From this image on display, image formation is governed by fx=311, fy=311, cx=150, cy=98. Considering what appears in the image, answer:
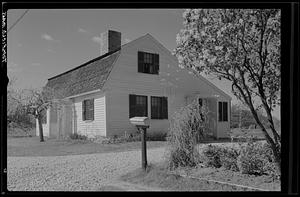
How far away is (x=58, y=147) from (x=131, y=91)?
279cm

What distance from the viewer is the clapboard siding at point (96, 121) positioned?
7691 mm

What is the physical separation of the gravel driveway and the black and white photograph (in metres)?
0.02

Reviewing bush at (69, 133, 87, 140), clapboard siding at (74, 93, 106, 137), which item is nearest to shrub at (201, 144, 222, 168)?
clapboard siding at (74, 93, 106, 137)

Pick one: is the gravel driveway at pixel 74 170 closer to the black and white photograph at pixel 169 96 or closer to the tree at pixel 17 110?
the black and white photograph at pixel 169 96

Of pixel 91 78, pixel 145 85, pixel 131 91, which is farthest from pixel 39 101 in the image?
pixel 145 85

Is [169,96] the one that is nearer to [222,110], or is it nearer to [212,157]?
[222,110]

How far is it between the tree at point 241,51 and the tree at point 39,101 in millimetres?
6376

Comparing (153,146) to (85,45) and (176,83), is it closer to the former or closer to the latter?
(176,83)

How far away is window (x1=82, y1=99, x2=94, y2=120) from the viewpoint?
8205mm

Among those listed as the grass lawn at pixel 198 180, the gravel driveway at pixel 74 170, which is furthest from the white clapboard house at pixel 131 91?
the grass lawn at pixel 198 180

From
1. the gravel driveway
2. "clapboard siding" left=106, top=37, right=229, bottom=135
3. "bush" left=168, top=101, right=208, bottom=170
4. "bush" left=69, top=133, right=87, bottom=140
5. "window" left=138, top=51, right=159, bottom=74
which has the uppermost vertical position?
"window" left=138, top=51, right=159, bottom=74

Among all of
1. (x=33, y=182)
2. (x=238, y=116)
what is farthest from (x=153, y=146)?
(x=33, y=182)

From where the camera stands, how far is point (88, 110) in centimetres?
853

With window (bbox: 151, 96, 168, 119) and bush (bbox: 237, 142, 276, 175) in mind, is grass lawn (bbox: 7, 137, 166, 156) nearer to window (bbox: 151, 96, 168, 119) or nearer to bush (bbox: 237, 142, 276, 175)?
window (bbox: 151, 96, 168, 119)
